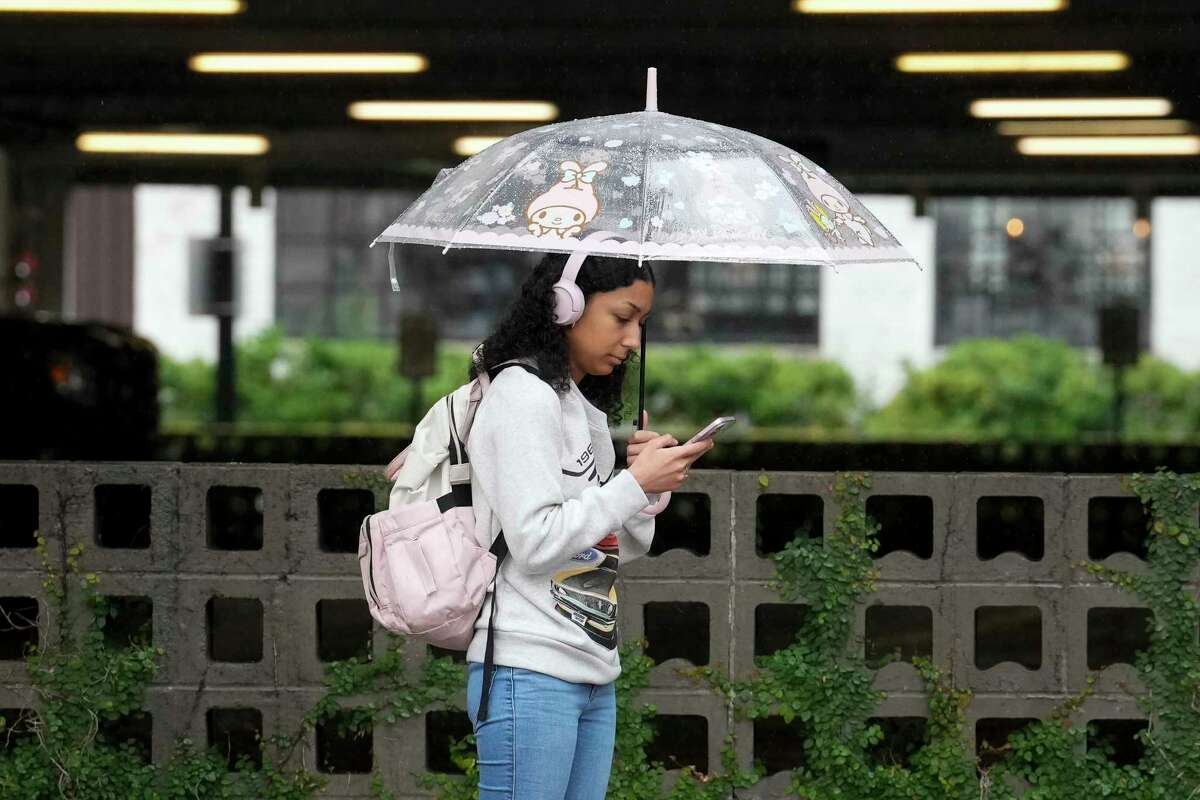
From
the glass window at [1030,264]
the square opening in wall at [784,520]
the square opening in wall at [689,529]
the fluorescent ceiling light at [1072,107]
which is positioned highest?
the fluorescent ceiling light at [1072,107]

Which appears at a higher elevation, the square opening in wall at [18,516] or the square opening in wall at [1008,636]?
the square opening in wall at [18,516]

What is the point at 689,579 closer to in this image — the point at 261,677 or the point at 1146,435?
the point at 261,677

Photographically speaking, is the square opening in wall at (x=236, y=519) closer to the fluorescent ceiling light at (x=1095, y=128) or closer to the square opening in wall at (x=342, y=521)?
the square opening in wall at (x=342, y=521)

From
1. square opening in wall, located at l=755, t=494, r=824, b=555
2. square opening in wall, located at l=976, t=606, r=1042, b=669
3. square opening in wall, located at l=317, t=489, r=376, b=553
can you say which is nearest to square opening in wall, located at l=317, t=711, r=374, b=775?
square opening in wall, located at l=317, t=489, r=376, b=553

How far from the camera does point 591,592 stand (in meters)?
3.03

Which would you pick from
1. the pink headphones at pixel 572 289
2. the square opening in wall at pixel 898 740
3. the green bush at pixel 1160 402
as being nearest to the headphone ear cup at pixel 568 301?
the pink headphones at pixel 572 289

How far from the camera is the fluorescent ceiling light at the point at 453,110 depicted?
1147cm

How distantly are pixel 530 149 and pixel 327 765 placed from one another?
2.22 m

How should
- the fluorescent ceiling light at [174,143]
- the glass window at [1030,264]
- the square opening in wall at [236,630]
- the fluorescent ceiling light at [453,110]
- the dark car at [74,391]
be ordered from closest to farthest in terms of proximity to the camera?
1. the square opening in wall at [236,630]
2. the dark car at [74,391]
3. the fluorescent ceiling light at [453,110]
4. the fluorescent ceiling light at [174,143]
5. the glass window at [1030,264]

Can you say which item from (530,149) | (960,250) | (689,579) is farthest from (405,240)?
(960,250)

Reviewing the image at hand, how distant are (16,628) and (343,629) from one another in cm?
304

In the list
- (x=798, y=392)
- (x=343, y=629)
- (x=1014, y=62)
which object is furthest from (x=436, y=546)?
(x=798, y=392)

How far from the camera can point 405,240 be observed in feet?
10.6

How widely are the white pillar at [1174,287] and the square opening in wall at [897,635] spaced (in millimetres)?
14664
